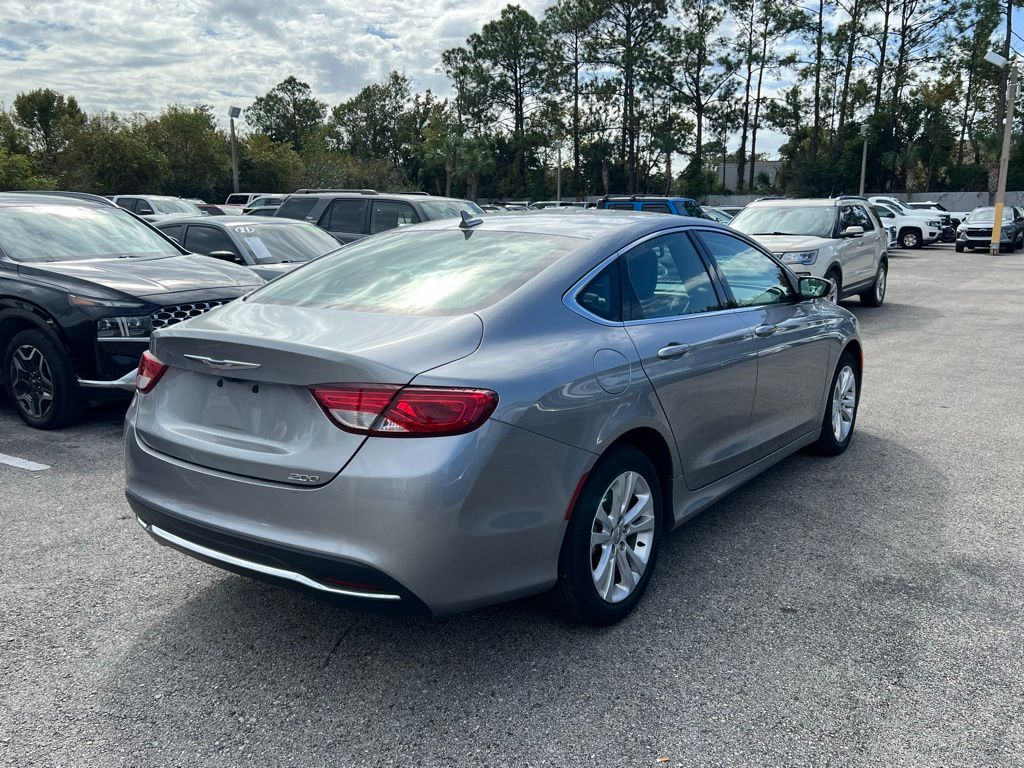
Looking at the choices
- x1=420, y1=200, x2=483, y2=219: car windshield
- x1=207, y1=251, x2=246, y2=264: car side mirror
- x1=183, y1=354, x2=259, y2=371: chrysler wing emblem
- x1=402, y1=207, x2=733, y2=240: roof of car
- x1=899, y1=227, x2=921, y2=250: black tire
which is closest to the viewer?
x1=183, y1=354, x2=259, y2=371: chrysler wing emblem

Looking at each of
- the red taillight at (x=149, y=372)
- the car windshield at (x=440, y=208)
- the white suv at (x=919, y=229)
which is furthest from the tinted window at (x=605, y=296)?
the white suv at (x=919, y=229)

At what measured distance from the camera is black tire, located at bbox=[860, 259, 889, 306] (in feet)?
45.8

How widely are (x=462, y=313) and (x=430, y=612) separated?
1049mm

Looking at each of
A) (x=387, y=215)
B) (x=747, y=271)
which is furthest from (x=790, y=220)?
(x=747, y=271)

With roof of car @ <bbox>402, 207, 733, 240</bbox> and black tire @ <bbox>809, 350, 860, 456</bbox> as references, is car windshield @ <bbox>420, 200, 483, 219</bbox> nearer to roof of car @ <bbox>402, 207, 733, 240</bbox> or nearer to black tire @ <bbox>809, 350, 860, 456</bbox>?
black tire @ <bbox>809, 350, 860, 456</bbox>

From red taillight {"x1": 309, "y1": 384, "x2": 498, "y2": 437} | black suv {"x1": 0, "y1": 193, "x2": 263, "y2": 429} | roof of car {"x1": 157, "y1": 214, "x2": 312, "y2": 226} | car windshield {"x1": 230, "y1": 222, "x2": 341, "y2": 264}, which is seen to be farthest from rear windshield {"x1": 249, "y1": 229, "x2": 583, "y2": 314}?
roof of car {"x1": 157, "y1": 214, "x2": 312, "y2": 226}

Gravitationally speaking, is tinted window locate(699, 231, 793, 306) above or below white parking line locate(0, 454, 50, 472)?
above

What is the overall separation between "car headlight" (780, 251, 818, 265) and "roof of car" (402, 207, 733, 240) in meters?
7.82

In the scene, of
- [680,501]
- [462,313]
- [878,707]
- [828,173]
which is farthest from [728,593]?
[828,173]

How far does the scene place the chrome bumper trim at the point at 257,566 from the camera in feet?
8.91

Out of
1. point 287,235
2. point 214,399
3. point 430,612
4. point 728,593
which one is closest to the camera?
point 430,612

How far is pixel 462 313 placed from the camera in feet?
10.2

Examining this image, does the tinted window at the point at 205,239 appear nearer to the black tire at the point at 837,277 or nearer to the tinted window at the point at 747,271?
the tinted window at the point at 747,271

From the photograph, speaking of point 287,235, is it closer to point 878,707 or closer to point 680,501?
point 680,501
